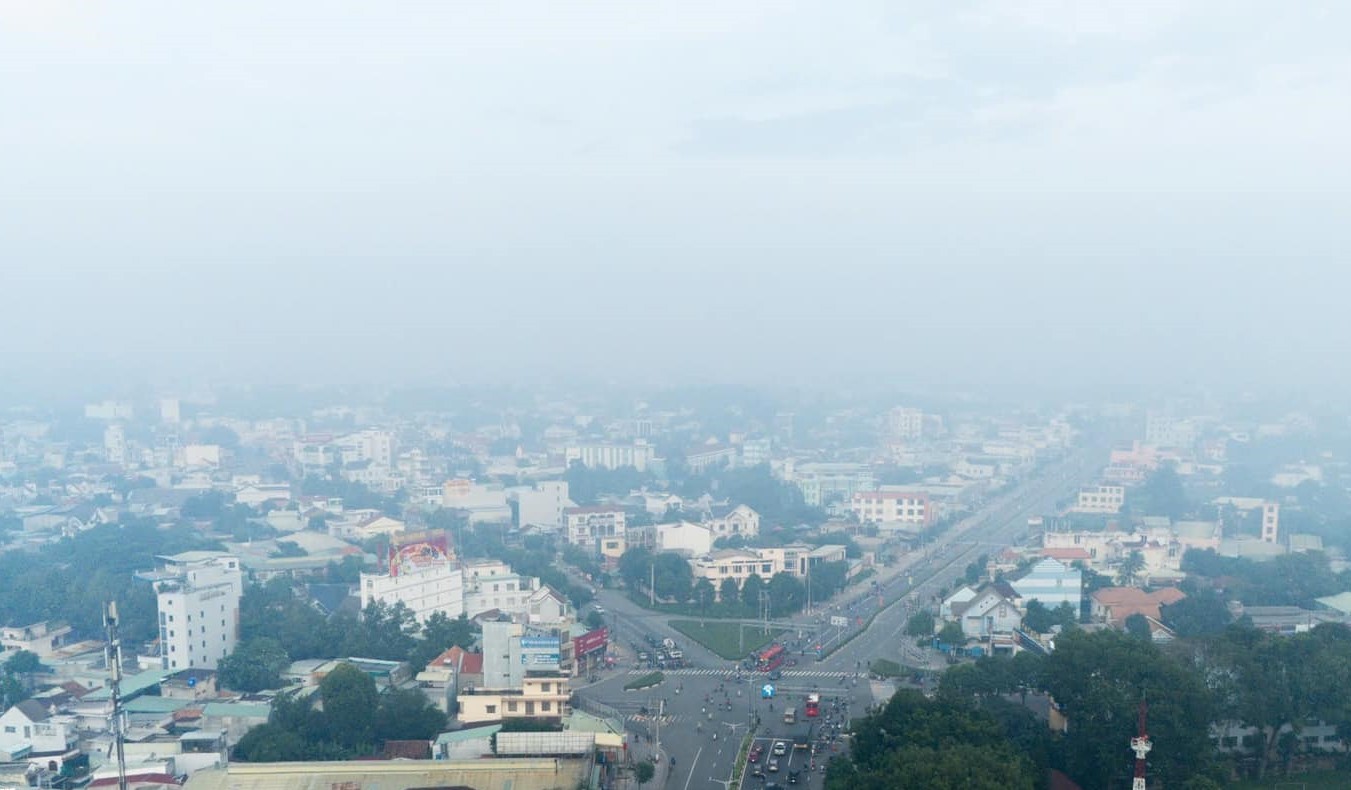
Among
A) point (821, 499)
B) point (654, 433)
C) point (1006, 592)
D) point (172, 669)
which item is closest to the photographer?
point (172, 669)

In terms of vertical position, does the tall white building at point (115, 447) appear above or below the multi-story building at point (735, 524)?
above

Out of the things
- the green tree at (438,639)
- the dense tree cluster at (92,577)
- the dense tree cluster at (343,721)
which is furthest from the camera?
the dense tree cluster at (92,577)

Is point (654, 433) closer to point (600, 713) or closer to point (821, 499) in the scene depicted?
point (821, 499)

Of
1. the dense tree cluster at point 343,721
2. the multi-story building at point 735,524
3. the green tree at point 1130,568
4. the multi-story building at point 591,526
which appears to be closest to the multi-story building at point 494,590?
the dense tree cluster at point 343,721

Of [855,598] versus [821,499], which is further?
[821,499]

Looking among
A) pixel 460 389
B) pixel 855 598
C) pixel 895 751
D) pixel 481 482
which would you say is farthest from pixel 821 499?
pixel 460 389

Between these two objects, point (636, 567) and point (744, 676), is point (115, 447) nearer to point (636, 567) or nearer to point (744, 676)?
point (636, 567)

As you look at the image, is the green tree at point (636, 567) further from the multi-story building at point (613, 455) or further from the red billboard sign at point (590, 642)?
the multi-story building at point (613, 455)
